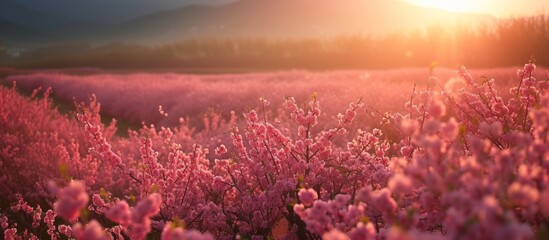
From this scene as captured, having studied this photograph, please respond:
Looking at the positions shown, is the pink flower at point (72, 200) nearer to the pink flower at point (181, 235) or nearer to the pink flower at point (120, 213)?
the pink flower at point (120, 213)

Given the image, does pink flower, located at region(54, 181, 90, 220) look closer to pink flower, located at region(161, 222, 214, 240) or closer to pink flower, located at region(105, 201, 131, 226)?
pink flower, located at region(105, 201, 131, 226)

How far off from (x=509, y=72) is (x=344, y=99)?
3.87m

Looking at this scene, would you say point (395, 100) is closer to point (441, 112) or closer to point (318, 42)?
point (441, 112)

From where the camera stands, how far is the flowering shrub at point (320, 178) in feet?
4.01

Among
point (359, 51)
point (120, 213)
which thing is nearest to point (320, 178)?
point (120, 213)

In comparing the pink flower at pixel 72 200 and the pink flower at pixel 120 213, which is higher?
the pink flower at pixel 72 200

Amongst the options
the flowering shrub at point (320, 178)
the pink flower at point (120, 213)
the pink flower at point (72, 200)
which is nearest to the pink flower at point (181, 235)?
the flowering shrub at point (320, 178)

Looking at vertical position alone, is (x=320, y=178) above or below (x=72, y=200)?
below

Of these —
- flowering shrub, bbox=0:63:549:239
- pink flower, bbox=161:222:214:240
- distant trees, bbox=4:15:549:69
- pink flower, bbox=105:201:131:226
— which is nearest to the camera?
pink flower, bbox=161:222:214:240

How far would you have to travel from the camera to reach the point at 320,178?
10.5 ft

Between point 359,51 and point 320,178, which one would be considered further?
point 359,51

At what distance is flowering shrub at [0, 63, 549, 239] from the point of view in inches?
48.1

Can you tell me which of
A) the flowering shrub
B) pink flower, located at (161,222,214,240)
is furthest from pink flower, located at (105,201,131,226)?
pink flower, located at (161,222,214,240)

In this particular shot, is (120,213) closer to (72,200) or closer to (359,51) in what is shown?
(72,200)
